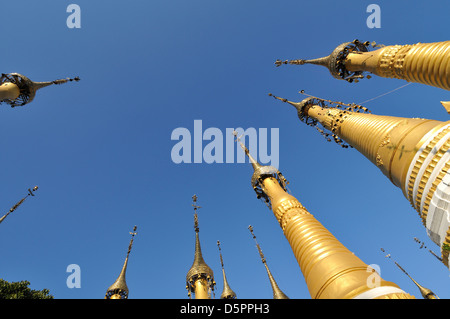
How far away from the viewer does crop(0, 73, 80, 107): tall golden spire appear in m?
19.5

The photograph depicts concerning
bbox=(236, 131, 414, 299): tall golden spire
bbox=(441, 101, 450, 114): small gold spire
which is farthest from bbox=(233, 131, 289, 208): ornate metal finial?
bbox=(441, 101, 450, 114): small gold spire

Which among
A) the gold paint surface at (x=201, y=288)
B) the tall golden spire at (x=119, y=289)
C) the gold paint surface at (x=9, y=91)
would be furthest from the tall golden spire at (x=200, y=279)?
the gold paint surface at (x=9, y=91)

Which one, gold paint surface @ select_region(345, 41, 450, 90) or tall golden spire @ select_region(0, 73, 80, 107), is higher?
tall golden spire @ select_region(0, 73, 80, 107)

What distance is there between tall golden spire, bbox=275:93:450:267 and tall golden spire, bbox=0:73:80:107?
2472 cm

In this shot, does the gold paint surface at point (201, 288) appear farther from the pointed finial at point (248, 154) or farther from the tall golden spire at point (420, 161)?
the tall golden spire at point (420, 161)

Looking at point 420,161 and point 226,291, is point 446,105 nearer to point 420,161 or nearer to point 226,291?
point 420,161

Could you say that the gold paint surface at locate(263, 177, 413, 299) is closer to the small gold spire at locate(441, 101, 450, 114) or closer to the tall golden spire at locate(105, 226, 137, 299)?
the small gold spire at locate(441, 101, 450, 114)

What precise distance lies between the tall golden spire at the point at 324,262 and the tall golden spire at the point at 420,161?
2.36 meters

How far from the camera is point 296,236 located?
31.3 ft

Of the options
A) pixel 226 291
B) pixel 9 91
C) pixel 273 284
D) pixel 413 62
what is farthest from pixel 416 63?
pixel 226 291

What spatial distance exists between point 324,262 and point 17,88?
2588 centimetres
